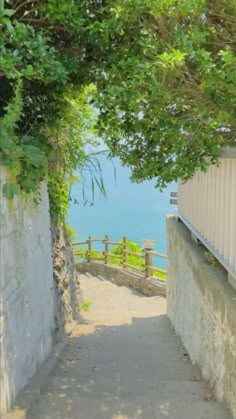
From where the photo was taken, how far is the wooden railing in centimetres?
1060

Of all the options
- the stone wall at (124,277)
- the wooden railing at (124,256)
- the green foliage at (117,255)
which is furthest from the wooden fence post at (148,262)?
the green foliage at (117,255)

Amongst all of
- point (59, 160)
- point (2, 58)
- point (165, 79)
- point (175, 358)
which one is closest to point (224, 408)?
point (175, 358)

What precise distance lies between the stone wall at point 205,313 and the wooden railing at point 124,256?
488 centimetres

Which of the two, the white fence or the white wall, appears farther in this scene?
the white fence

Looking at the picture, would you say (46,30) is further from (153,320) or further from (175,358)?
(153,320)

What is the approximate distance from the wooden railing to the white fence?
5.96m

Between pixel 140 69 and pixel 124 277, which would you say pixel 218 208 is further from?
pixel 124 277

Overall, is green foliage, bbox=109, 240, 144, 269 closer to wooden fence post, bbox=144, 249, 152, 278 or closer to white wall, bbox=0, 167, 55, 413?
wooden fence post, bbox=144, 249, 152, 278

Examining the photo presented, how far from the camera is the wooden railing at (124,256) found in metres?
10.6

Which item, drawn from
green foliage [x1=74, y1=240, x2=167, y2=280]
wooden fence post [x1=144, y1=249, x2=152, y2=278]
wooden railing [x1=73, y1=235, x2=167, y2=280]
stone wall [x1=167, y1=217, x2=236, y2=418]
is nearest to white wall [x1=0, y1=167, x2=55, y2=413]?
stone wall [x1=167, y1=217, x2=236, y2=418]

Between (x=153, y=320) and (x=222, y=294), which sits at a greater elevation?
(x=222, y=294)

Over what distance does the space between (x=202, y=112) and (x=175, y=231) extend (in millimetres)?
2888

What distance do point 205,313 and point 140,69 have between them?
201cm

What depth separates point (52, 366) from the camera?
12.2 feet
